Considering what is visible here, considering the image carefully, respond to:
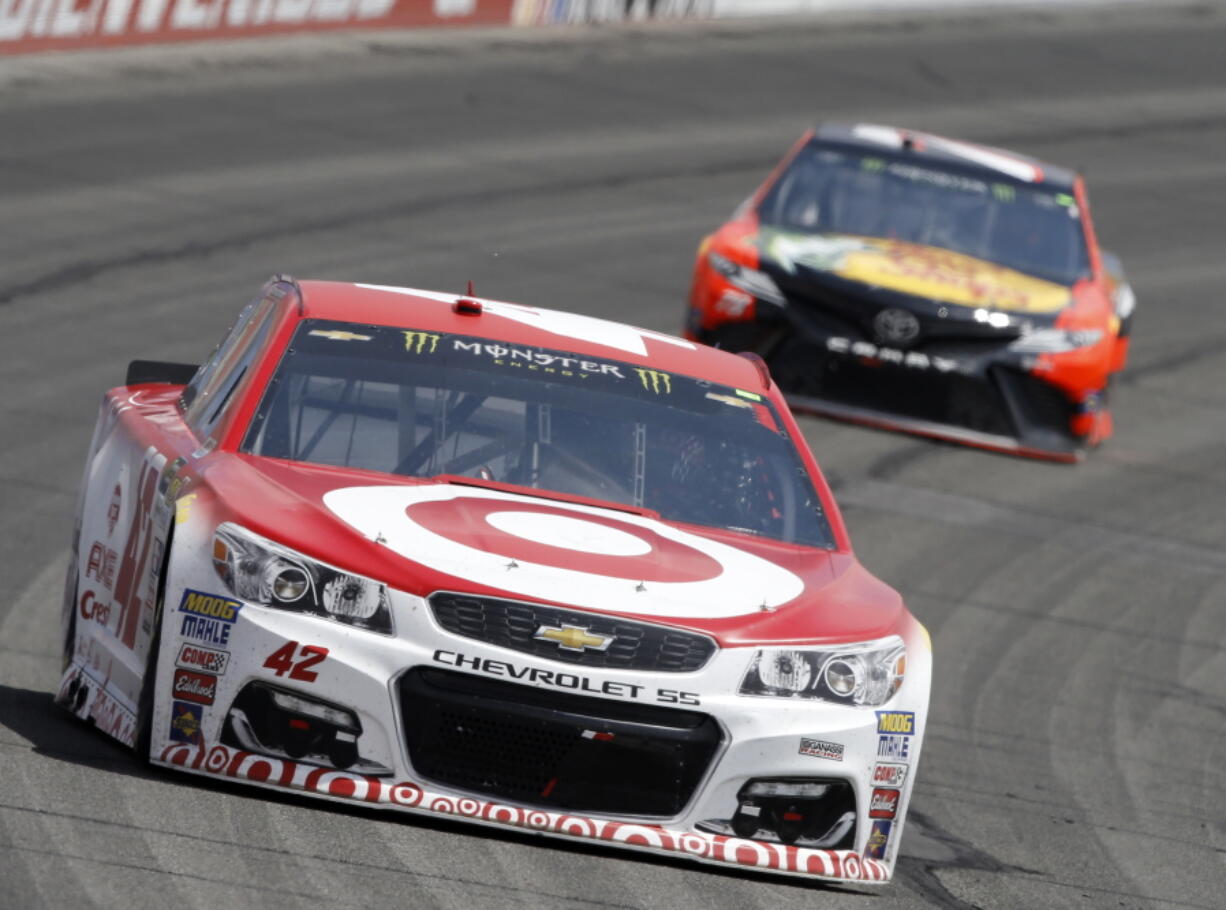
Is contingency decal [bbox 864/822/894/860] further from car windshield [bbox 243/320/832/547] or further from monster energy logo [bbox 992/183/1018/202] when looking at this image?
Answer: monster energy logo [bbox 992/183/1018/202]

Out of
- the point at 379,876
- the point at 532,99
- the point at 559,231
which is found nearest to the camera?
the point at 379,876

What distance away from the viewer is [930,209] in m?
14.6

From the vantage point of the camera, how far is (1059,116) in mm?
26500

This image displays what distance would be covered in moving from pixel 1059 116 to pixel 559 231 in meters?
10.3

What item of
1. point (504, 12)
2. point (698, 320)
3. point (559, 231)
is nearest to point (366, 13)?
point (504, 12)

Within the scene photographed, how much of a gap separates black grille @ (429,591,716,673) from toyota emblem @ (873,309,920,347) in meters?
7.69

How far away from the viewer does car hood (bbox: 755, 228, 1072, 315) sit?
44.4 ft

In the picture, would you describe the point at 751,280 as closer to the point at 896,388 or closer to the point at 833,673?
the point at 896,388

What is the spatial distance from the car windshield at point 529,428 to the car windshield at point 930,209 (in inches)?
287

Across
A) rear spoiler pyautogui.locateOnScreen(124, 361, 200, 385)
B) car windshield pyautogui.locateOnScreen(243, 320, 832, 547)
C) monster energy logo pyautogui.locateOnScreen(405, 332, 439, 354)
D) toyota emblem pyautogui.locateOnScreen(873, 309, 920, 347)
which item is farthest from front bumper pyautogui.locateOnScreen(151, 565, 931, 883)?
toyota emblem pyautogui.locateOnScreen(873, 309, 920, 347)

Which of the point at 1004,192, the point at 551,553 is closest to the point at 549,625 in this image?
the point at 551,553

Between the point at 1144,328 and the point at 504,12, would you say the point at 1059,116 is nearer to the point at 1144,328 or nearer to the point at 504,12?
the point at 504,12

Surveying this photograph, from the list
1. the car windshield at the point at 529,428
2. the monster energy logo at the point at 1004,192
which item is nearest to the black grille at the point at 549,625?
the car windshield at the point at 529,428

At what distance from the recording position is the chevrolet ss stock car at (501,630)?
582 cm
